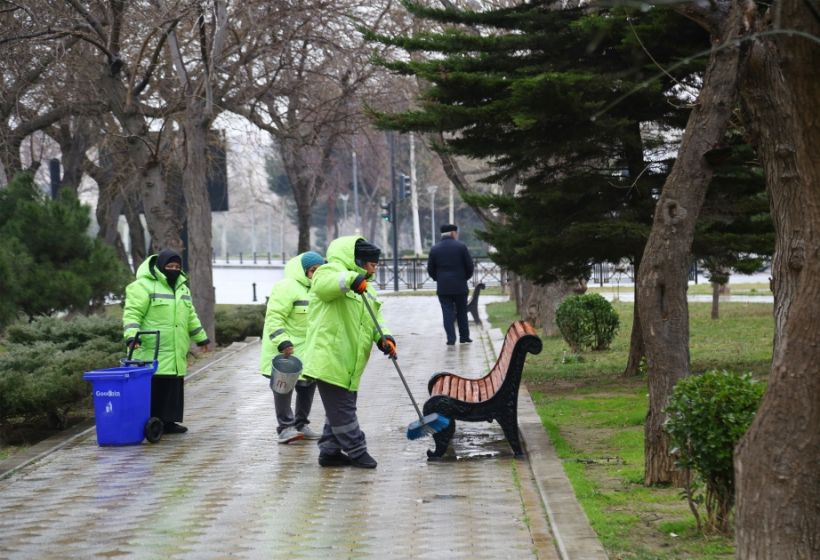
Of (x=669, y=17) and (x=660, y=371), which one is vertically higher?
(x=669, y=17)

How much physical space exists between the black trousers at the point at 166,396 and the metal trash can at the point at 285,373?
1.19m

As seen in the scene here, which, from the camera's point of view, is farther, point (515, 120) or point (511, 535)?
point (515, 120)

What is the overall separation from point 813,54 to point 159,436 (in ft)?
23.5

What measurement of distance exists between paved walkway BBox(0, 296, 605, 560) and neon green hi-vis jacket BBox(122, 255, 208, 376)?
0.75 meters

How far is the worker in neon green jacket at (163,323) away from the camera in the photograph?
11.0 metres

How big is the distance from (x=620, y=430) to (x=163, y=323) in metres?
4.09

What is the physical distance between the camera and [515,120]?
38.4ft

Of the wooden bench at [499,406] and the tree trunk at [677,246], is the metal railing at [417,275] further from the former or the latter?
the tree trunk at [677,246]

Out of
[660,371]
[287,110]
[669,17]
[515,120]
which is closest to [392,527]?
[660,371]

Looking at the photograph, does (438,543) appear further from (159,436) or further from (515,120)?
(515,120)

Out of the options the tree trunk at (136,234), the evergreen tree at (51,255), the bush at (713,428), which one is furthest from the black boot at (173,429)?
the tree trunk at (136,234)

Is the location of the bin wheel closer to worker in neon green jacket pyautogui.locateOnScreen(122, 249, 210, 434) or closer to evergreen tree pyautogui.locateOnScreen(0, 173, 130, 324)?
worker in neon green jacket pyautogui.locateOnScreen(122, 249, 210, 434)

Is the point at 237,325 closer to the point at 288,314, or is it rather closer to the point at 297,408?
the point at 297,408

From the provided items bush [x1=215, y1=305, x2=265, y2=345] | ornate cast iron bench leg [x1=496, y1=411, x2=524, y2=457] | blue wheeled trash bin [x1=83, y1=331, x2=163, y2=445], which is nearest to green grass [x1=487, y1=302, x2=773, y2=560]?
ornate cast iron bench leg [x1=496, y1=411, x2=524, y2=457]
